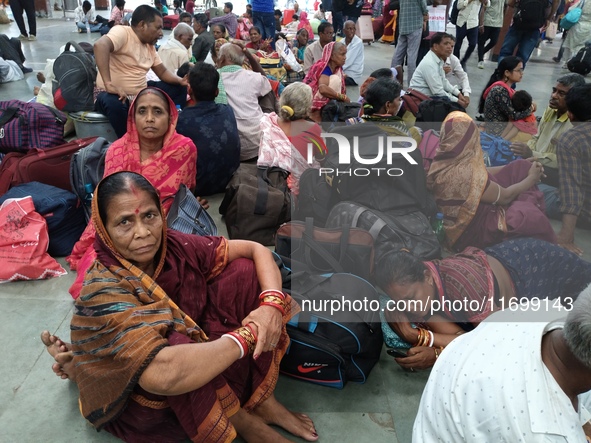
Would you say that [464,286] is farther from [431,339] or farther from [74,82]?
[74,82]

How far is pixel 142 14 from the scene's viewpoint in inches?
151

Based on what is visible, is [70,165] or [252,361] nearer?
[252,361]

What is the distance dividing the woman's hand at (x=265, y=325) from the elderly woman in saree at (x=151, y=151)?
123 centimetres

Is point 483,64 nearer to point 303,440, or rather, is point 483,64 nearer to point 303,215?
point 303,215

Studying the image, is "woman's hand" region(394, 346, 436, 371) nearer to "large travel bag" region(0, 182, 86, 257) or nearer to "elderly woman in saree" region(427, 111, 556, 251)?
"elderly woman in saree" region(427, 111, 556, 251)

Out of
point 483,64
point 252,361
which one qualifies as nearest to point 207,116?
point 252,361

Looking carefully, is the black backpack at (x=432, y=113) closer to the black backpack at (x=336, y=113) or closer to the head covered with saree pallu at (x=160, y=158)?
the black backpack at (x=336, y=113)

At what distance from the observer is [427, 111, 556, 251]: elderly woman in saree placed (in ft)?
9.14

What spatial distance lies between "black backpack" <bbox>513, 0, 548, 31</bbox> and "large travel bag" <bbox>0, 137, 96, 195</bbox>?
19.8 ft

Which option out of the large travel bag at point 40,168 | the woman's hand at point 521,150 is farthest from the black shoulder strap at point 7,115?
the woman's hand at point 521,150

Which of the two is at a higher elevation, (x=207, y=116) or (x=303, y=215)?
(x=207, y=116)

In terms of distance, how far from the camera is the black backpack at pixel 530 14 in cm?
617

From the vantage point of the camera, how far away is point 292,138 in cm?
336

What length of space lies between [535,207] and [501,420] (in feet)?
6.99
